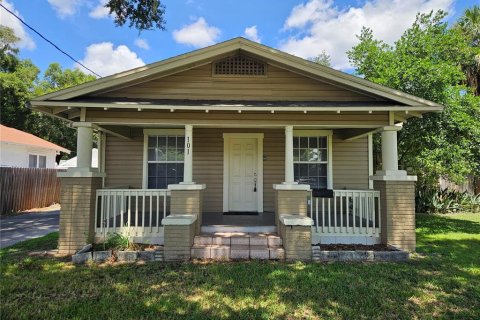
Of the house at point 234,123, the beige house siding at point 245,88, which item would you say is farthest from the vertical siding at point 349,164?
the beige house siding at point 245,88

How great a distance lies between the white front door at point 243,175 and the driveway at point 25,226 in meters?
5.57

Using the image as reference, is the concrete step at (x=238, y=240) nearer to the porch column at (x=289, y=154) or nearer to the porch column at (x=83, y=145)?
the porch column at (x=289, y=154)

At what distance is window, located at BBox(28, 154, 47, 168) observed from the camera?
18719mm

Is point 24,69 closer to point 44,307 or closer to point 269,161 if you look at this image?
point 269,161

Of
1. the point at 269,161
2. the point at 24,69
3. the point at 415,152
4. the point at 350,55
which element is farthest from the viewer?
the point at 24,69

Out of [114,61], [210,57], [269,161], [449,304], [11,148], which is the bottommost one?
[449,304]

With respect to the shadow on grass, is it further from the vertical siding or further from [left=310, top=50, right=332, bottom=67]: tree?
[left=310, top=50, right=332, bottom=67]: tree

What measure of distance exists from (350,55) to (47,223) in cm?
1316

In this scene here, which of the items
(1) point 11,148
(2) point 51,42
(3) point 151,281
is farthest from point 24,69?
(3) point 151,281

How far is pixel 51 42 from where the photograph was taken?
11414mm

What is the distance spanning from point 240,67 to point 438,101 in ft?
19.8

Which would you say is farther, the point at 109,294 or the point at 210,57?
the point at 210,57

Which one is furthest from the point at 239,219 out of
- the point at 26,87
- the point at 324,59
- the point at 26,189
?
the point at 26,87

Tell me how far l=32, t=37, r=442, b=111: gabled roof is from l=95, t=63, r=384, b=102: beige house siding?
17 cm
